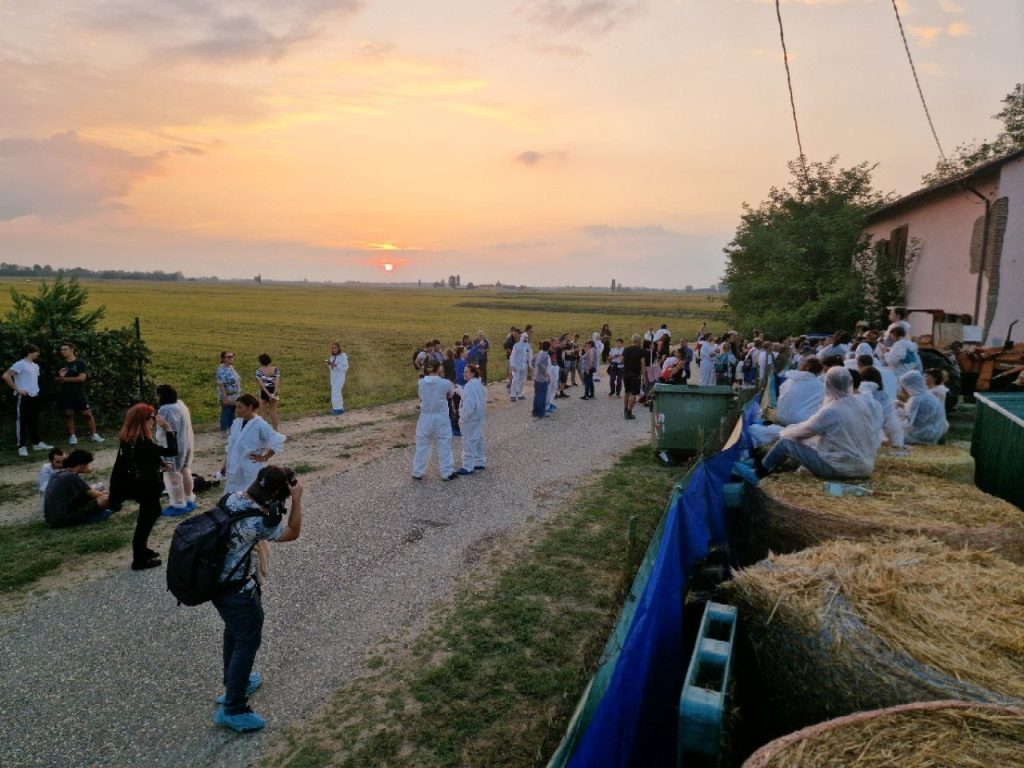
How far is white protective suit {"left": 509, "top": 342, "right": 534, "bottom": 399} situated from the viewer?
677 inches

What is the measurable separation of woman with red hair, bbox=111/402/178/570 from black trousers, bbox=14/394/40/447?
6613 millimetres

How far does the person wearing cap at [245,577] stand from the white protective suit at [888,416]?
6325 mm

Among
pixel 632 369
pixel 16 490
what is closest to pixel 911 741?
pixel 16 490

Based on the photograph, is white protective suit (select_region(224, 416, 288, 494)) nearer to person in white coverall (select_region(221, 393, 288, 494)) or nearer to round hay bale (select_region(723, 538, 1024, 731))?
person in white coverall (select_region(221, 393, 288, 494))

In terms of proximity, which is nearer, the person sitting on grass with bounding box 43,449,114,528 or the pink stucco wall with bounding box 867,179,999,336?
the person sitting on grass with bounding box 43,449,114,528

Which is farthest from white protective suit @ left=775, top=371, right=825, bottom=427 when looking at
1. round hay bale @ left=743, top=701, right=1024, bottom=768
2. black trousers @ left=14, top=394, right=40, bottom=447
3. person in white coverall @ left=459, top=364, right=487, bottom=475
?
black trousers @ left=14, top=394, right=40, bottom=447

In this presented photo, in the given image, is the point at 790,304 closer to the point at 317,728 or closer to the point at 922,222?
the point at 922,222

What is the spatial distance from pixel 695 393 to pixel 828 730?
8327 millimetres

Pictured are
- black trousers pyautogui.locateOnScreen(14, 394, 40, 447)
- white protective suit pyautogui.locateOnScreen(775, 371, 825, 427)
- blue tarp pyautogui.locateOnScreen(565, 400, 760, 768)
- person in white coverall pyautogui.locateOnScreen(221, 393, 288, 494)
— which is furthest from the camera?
black trousers pyautogui.locateOnScreen(14, 394, 40, 447)

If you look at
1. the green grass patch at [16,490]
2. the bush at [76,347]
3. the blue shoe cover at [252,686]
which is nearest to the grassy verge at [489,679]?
the blue shoe cover at [252,686]

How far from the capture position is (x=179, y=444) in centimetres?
799

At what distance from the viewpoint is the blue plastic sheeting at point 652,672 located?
2.76m

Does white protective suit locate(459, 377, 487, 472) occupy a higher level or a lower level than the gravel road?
higher

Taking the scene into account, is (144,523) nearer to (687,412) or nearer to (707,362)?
(687,412)
